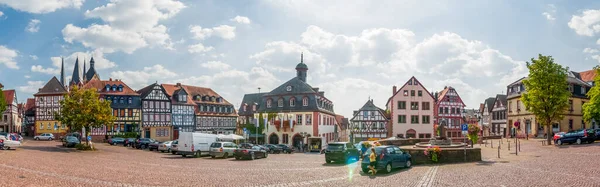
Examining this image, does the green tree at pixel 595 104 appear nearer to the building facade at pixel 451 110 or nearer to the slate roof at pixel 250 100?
the building facade at pixel 451 110

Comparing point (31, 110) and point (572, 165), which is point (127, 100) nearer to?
point (31, 110)

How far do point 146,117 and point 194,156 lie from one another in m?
39.1

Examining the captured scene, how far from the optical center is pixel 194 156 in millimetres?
39625

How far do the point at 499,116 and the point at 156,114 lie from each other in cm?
5839

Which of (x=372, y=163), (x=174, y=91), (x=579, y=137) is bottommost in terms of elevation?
(x=372, y=163)

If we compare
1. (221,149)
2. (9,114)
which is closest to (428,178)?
(221,149)

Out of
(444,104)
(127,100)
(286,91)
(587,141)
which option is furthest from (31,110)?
(587,141)

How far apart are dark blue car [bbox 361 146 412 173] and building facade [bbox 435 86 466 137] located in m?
55.9

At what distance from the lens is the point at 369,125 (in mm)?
76062

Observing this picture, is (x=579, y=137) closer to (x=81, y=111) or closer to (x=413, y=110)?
(x=413, y=110)

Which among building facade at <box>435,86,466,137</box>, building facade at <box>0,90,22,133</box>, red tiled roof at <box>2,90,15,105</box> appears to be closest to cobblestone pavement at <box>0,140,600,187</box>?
building facade at <box>435,86,466,137</box>

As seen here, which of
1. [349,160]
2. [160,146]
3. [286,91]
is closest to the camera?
[349,160]

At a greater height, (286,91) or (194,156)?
(286,91)

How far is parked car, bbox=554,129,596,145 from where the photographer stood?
3947cm
